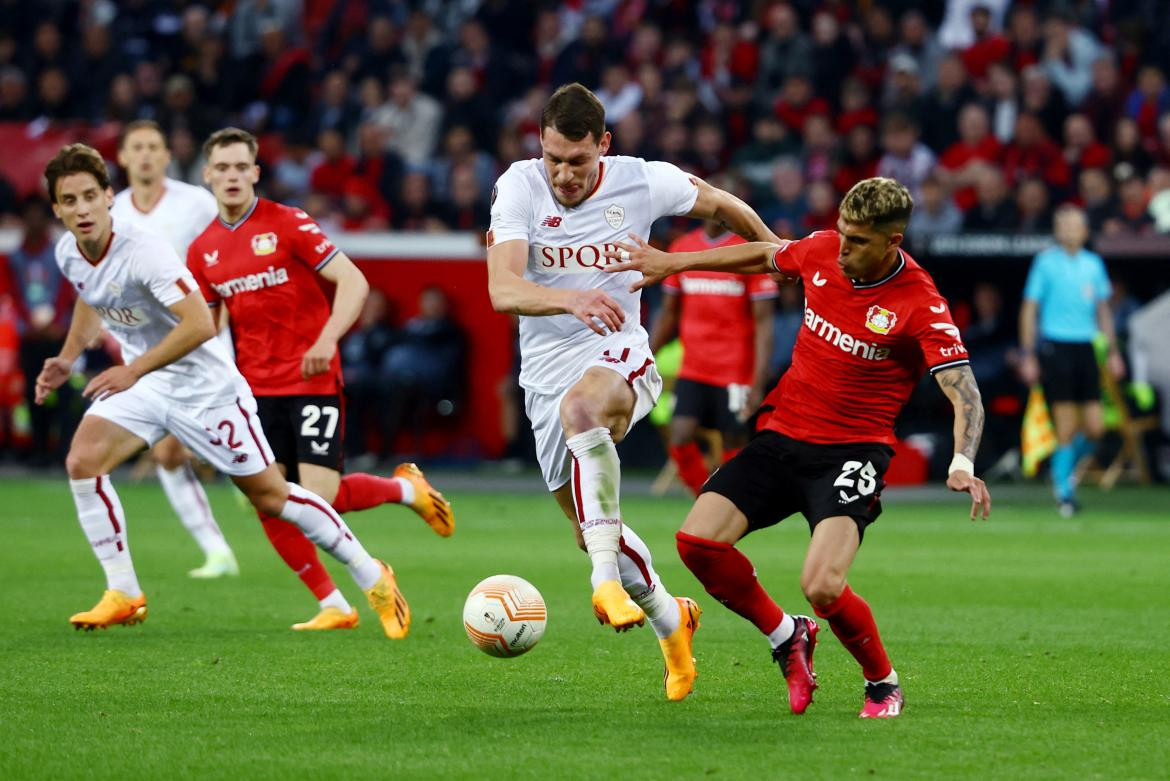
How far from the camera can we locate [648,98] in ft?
69.9

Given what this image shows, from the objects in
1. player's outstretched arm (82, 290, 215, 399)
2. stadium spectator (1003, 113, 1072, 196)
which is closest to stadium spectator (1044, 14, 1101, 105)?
stadium spectator (1003, 113, 1072, 196)

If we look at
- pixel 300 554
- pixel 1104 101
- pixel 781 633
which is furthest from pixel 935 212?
pixel 781 633

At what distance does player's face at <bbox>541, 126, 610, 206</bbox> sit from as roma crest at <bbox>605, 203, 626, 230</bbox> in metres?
0.15

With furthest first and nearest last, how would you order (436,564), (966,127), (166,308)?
(966,127)
(436,564)
(166,308)

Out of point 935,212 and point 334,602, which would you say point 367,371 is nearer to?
point 935,212

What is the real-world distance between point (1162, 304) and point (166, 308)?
13069mm

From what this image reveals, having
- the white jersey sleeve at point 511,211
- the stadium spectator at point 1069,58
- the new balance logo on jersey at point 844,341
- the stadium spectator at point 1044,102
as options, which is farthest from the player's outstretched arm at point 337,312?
the stadium spectator at point 1069,58

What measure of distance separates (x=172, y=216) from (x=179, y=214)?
48 millimetres

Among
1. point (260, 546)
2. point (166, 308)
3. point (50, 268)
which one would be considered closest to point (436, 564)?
point (260, 546)

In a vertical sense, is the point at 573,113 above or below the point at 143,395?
above

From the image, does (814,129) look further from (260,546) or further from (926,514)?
(260,546)

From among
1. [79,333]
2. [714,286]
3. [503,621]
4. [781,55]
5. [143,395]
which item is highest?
[781,55]

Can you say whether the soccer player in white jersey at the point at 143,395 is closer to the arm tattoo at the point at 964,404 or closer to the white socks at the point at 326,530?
the white socks at the point at 326,530

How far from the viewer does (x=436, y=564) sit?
11789 mm
